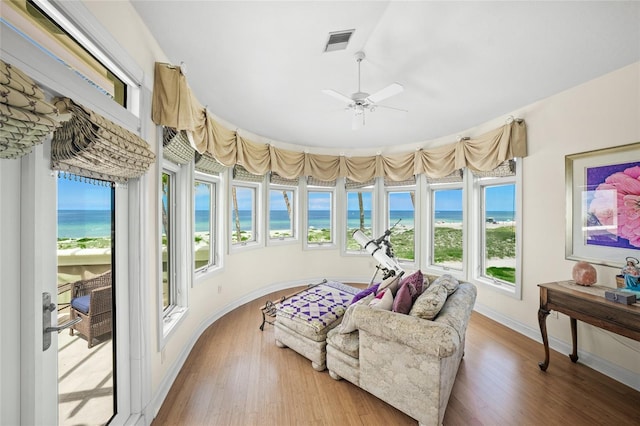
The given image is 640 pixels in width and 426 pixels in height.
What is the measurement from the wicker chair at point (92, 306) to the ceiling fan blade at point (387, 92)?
2.33 meters

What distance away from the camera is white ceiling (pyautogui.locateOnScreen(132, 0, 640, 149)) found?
1584 mm

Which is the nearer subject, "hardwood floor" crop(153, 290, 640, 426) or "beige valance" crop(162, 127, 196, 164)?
"hardwood floor" crop(153, 290, 640, 426)

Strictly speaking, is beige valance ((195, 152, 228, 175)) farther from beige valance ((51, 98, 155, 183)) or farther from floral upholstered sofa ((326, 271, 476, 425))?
floral upholstered sofa ((326, 271, 476, 425))

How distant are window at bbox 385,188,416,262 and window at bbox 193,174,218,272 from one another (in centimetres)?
306

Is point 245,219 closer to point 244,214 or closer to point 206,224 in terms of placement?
point 244,214

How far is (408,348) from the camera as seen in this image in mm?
1649

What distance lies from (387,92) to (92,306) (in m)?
2.50

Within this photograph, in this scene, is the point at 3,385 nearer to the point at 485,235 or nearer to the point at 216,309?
the point at 216,309

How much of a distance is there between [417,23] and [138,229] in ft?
7.59

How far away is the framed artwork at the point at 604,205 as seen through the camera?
2084 millimetres

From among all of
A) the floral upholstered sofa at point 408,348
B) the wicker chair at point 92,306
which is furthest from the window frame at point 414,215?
the wicker chair at point 92,306

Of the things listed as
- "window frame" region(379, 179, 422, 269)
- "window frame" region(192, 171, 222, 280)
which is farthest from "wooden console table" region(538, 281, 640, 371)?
"window frame" region(192, 171, 222, 280)

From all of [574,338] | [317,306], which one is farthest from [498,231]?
[317,306]

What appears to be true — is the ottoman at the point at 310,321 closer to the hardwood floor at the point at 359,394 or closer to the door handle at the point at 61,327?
the hardwood floor at the point at 359,394
